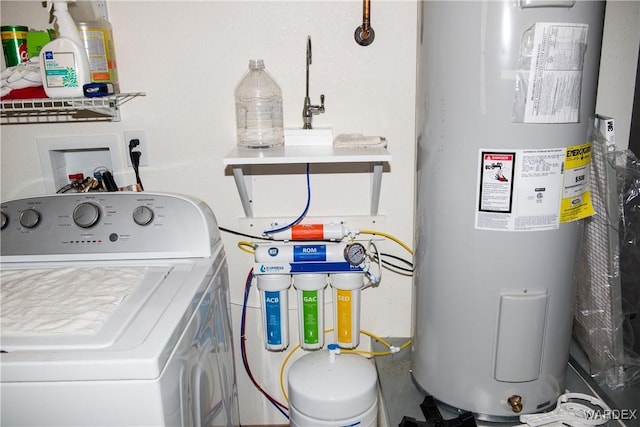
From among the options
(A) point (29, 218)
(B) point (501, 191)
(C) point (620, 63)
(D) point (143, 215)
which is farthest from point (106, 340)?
(C) point (620, 63)

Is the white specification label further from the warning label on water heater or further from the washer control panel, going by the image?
the washer control panel

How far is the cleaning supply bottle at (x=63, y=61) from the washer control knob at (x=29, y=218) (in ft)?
1.06

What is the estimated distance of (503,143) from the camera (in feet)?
3.38

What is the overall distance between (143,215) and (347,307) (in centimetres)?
72

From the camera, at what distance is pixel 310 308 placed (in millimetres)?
1571

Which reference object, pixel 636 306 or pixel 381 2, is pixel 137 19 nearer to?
pixel 381 2

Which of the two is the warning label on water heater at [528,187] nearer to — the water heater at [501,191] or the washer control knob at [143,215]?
the water heater at [501,191]

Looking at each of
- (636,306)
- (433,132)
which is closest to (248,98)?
(433,132)


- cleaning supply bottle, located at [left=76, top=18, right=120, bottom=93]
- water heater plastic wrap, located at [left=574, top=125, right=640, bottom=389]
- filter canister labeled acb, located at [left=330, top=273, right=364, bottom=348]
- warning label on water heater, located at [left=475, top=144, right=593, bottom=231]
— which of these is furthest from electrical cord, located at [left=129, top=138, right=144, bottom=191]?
water heater plastic wrap, located at [left=574, top=125, right=640, bottom=389]

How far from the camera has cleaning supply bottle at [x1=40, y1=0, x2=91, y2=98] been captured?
124cm

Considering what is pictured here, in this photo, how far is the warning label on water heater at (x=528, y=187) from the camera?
104 cm

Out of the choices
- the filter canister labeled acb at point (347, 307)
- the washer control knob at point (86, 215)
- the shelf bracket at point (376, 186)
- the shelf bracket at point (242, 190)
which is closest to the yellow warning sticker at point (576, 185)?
the shelf bracket at point (376, 186)

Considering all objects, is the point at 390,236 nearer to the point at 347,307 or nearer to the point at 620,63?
the point at 347,307

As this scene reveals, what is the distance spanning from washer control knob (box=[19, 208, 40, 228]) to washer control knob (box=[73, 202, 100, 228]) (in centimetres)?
11
